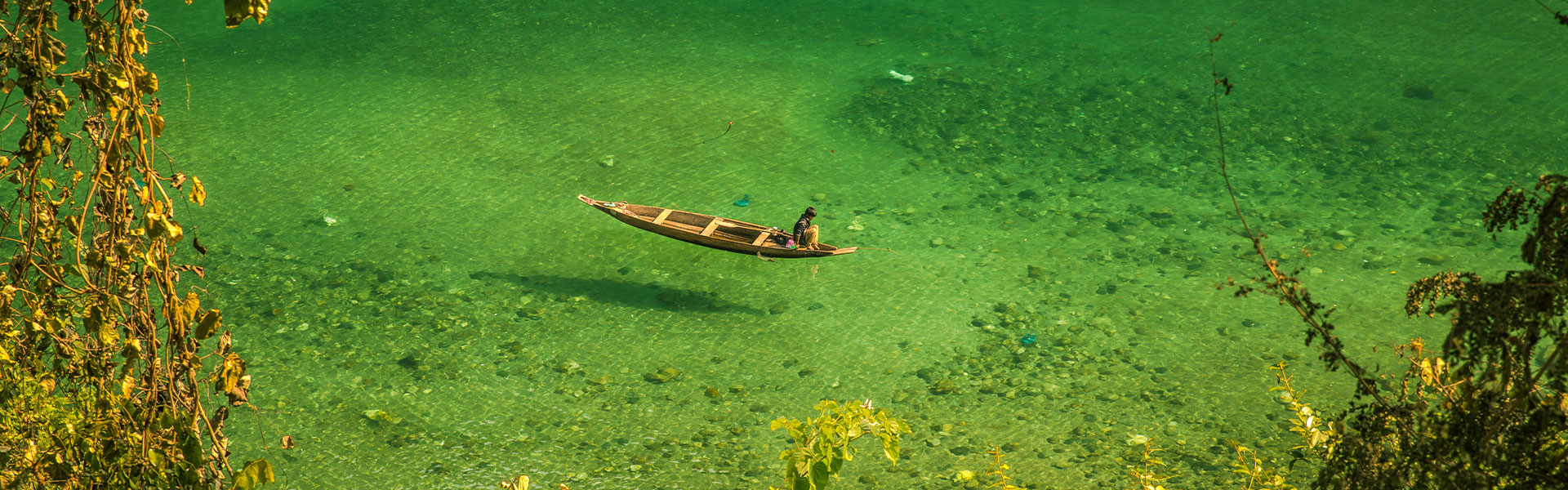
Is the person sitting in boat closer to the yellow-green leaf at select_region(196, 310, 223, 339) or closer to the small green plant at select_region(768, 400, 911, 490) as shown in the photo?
the small green plant at select_region(768, 400, 911, 490)

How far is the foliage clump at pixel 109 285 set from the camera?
190cm

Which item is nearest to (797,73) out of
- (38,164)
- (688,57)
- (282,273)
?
(688,57)

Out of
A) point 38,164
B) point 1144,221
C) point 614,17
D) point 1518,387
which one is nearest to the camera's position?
point 1518,387

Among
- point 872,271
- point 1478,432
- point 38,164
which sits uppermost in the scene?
point 38,164

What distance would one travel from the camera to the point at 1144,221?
21.5 feet

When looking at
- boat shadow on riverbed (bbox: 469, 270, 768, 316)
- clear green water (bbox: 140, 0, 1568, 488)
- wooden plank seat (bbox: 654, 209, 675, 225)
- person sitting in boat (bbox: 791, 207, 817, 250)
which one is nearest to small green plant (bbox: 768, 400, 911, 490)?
clear green water (bbox: 140, 0, 1568, 488)

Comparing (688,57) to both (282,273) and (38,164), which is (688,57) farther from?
(38,164)

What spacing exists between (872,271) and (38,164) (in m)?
4.40

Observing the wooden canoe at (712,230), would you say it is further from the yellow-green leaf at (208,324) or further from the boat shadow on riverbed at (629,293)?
the yellow-green leaf at (208,324)

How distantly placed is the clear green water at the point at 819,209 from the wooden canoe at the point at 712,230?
27 centimetres

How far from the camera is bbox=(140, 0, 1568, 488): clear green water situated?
4816 mm

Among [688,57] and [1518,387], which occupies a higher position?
[1518,387]

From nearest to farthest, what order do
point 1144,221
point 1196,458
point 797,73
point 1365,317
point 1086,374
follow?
point 1196,458
point 1086,374
point 1365,317
point 1144,221
point 797,73

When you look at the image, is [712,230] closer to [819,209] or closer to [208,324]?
[819,209]
